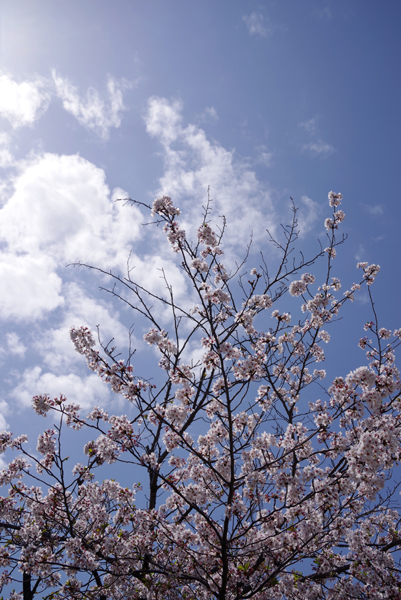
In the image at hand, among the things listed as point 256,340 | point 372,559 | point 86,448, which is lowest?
point 372,559

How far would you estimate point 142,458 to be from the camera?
551 centimetres

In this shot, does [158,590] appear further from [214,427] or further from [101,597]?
[214,427]

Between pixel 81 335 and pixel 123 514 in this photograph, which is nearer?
pixel 81 335

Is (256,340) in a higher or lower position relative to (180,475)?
higher

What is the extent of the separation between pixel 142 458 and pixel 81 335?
2243 millimetres

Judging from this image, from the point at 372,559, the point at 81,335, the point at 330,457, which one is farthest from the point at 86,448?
the point at 372,559

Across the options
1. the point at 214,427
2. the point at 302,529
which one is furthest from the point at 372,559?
the point at 214,427

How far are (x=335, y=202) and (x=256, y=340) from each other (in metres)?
5.24

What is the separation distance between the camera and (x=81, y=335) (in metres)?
5.47

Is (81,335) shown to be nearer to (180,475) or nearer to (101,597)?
(180,475)

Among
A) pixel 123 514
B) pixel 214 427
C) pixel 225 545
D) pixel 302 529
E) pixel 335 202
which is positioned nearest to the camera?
pixel 225 545

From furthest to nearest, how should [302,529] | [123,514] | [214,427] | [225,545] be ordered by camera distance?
[123,514]
[214,427]
[302,529]
[225,545]

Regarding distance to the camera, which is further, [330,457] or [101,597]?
[101,597]

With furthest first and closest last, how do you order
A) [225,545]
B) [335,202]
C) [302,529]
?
[335,202] < [302,529] < [225,545]
